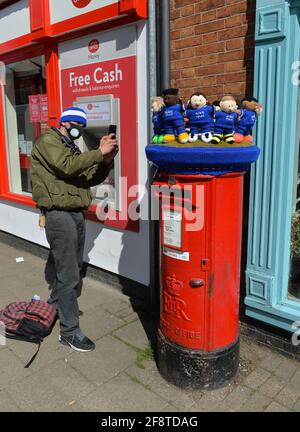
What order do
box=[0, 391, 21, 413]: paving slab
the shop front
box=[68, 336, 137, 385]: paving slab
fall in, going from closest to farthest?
1. box=[0, 391, 21, 413]: paving slab
2. box=[68, 336, 137, 385]: paving slab
3. the shop front

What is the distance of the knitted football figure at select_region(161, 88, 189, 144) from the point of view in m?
2.45

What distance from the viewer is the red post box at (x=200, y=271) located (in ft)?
8.23

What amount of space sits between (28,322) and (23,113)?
375cm

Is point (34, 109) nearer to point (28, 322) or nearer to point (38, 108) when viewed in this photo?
point (38, 108)

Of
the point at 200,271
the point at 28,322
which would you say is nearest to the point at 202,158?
the point at 200,271

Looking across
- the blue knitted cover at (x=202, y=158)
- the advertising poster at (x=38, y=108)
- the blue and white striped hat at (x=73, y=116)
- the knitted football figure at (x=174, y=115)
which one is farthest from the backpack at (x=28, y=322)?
the advertising poster at (x=38, y=108)

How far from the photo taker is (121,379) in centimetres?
294

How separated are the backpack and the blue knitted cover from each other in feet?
6.16

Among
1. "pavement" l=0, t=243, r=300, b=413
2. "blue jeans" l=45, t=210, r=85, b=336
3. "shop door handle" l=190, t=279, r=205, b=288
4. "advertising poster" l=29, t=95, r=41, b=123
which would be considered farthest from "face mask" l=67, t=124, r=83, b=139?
"advertising poster" l=29, t=95, r=41, b=123

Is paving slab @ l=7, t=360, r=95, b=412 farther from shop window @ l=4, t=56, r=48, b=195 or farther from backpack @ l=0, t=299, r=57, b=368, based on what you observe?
shop window @ l=4, t=56, r=48, b=195

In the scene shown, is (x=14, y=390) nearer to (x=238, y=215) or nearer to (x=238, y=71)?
(x=238, y=215)

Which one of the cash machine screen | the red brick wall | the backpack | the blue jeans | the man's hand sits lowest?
the backpack

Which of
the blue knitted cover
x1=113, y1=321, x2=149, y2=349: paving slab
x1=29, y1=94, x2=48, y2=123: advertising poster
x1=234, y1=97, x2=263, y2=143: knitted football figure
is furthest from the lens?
x1=29, y1=94, x2=48, y2=123: advertising poster

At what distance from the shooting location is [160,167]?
2604 mm
